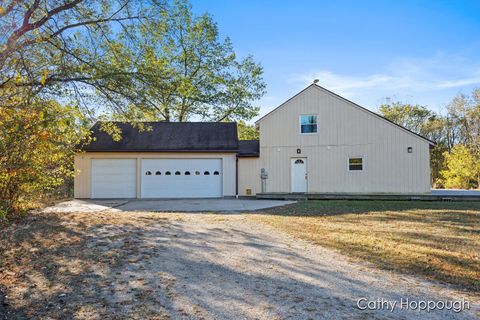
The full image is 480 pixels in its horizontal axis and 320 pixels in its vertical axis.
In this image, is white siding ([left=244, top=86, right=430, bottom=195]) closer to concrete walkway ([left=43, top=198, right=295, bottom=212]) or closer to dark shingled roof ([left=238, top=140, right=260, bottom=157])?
dark shingled roof ([left=238, top=140, right=260, bottom=157])

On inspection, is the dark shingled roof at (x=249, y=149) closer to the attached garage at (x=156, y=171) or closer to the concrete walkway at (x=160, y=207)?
the attached garage at (x=156, y=171)

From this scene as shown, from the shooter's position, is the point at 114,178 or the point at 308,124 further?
the point at 308,124

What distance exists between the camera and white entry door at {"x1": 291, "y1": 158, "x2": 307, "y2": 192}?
52.7 ft

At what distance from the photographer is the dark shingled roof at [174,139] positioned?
15734 millimetres

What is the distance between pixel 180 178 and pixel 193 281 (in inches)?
480

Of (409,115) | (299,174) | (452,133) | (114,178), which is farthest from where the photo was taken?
(409,115)

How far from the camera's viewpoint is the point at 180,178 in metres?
15.7

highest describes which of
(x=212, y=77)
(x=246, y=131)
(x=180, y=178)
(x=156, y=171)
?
(x=212, y=77)

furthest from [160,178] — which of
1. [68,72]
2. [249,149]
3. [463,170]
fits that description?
[463,170]

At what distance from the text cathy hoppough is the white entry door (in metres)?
12.8

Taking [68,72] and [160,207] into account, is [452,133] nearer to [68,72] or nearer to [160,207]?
[160,207]

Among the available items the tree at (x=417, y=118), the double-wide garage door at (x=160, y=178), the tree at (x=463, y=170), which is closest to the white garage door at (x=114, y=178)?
the double-wide garage door at (x=160, y=178)

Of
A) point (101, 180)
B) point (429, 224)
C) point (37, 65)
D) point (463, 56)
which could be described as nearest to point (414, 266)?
point (429, 224)

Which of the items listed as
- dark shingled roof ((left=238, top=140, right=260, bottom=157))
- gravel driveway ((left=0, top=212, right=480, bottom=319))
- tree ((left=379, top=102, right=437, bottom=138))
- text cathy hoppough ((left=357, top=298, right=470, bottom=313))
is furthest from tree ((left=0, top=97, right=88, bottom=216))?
tree ((left=379, top=102, right=437, bottom=138))
